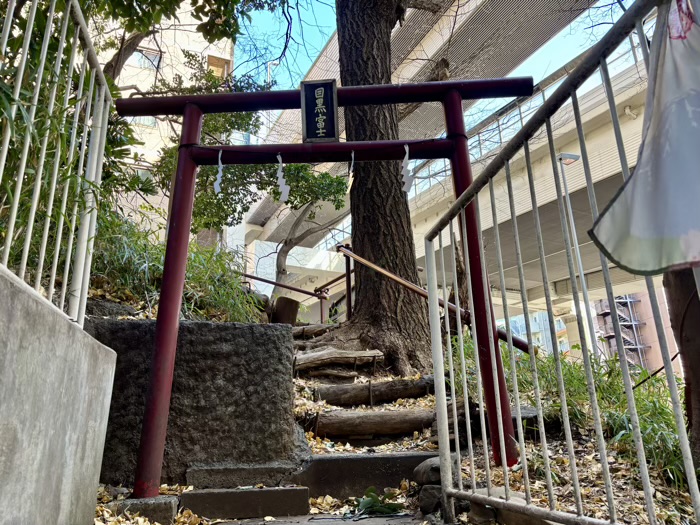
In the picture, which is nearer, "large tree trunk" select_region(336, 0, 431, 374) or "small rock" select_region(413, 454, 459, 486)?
"small rock" select_region(413, 454, 459, 486)

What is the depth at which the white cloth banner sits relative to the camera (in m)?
0.90

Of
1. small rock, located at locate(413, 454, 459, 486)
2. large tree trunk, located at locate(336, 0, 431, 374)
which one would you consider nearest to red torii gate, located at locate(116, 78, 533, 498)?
small rock, located at locate(413, 454, 459, 486)

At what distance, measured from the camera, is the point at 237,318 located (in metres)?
3.93

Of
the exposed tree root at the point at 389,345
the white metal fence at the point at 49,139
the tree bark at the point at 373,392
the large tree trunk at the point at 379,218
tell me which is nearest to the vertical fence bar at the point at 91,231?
the white metal fence at the point at 49,139

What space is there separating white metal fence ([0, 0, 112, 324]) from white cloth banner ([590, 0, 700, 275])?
4.37 ft

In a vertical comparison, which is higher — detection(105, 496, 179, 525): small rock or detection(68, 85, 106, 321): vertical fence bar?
detection(68, 85, 106, 321): vertical fence bar

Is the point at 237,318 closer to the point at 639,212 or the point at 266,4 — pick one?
the point at 639,212

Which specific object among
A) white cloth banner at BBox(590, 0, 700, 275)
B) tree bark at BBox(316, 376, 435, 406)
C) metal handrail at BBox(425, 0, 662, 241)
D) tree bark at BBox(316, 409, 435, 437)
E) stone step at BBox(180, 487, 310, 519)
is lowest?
stone step at BBox(180, 487, 310, 519)

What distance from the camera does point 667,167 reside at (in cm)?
93

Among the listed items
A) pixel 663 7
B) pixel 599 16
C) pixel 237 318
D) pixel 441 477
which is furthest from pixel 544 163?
pixel 663 7

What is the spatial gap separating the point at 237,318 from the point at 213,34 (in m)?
1.95

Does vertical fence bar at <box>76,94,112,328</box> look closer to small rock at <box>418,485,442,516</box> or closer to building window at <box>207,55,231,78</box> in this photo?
small rock at <box>418,485,442,516</box>

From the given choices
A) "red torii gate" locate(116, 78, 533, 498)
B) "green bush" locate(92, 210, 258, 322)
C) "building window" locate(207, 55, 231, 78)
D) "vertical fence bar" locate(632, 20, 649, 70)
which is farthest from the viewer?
"building window" locate(207, 55, 231, 78)

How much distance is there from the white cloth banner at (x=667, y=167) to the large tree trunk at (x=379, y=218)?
3280 mm
